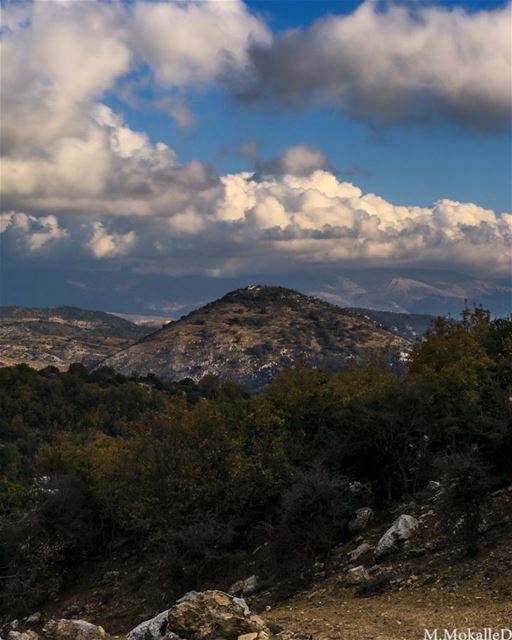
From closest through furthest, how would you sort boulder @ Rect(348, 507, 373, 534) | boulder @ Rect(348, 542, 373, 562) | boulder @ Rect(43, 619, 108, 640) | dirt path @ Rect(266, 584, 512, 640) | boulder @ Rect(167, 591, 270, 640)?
boulder @ Rect(167, 591, 270, 640) < dirt path @ Rect(266, 584, 512, 640) < boulder @ Rect(43, 619, 108, 640) < boulder @ Rect(348, 542, 373, 562) < boulder @ Rect(348, 507, 373, 534)

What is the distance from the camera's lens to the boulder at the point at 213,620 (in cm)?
1812

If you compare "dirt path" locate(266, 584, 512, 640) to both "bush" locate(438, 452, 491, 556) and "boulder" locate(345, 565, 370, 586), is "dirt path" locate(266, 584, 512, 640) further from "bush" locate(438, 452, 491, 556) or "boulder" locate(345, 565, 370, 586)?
"bush" locate(438, 452, 491, 556)

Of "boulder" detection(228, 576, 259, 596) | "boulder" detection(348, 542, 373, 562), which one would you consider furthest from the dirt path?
"boulder" detection(228, 576, 259, 596)

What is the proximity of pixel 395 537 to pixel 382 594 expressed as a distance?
Result: 4567mm

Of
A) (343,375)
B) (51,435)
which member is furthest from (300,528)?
(51,435)

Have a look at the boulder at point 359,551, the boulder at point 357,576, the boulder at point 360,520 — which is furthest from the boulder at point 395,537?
the boulder at point 360,520

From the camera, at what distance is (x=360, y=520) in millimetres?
34688

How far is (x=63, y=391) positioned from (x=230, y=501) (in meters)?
141

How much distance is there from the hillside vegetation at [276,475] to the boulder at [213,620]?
11.6 m

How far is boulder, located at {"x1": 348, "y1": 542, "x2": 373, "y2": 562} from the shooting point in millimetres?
30594

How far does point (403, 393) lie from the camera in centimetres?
3869

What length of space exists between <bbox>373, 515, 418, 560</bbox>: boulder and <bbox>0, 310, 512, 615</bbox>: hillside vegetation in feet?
8.42

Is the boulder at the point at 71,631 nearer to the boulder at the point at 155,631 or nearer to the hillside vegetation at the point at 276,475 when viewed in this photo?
the boulder at the point at 155,631

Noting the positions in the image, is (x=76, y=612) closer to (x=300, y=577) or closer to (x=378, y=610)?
(x=300, y=577)
